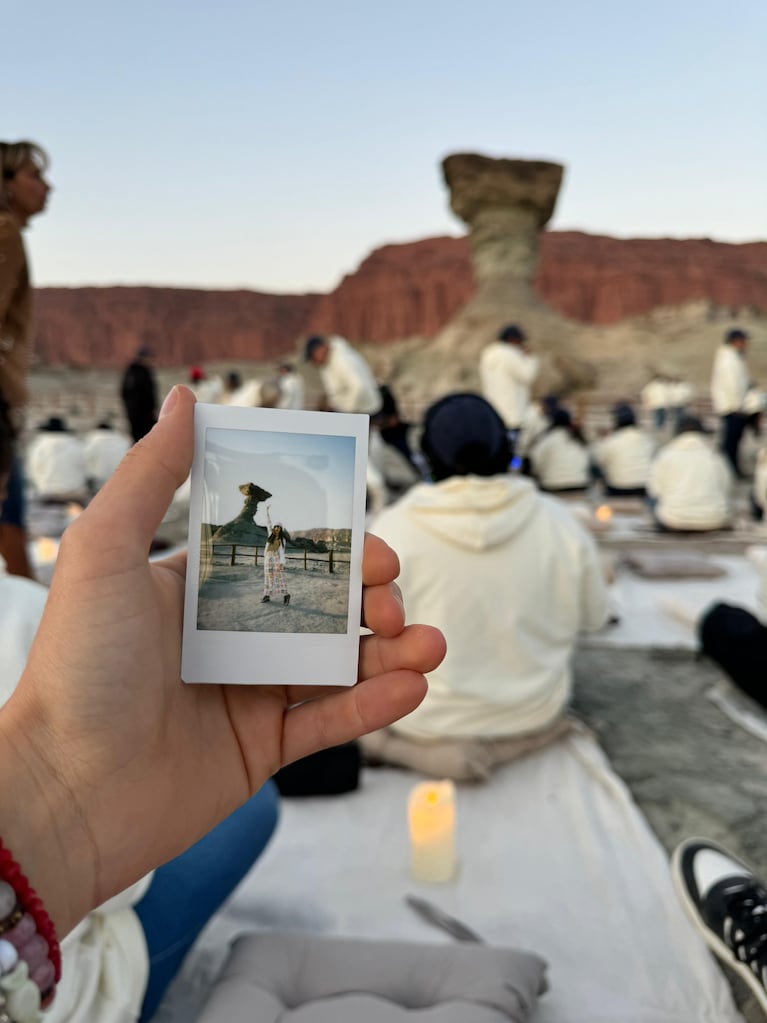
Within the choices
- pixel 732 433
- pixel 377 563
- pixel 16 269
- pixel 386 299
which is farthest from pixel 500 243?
pixel 377 563

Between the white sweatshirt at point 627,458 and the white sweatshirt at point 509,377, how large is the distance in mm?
863

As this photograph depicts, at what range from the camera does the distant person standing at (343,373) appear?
5.71 metres

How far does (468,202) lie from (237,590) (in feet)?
92.8

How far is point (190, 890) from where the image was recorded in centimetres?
122

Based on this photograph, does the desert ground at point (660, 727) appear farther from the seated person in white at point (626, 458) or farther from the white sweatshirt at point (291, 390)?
the white sweatshirt at point (291, 390)

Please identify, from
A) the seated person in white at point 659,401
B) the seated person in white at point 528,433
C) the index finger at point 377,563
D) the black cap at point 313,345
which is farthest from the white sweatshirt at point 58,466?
the seated person in white at point 659,401

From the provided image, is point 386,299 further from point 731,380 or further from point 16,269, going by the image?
point 16,269

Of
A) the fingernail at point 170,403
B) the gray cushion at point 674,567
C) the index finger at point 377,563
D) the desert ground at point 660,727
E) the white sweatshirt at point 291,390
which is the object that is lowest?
the desert ground at point 660,727

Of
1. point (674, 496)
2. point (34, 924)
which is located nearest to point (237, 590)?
point (34, 924)

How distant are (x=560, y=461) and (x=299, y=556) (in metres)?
5.54

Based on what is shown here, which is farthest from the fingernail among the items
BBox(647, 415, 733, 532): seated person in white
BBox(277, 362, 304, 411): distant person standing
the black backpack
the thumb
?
BBox(277, 362, 304, 411): distant person standing

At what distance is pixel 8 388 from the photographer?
226cm

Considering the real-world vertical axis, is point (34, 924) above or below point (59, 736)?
below

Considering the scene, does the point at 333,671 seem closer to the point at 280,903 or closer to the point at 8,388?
the point at 280,903
